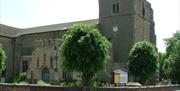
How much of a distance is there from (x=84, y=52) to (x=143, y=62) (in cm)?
2114

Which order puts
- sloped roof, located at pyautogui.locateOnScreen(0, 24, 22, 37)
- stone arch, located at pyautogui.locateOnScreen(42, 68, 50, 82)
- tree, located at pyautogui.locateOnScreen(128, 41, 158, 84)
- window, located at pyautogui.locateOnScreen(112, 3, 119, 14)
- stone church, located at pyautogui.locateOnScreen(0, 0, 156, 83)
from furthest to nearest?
1. sloped roof, located at pyautogui.locateOnScreen(0, 24, 22, 37)
2. window, located at pyautogui.locateOnScreen(112, 3, 119, 14)
3. stone arch, located at pyautogui.locateOnScreen(42, 68, 50, 82)
4. stone church, located at pyautogui.locateOnScreen(0, 0, 156, 83)
5. tree, located at pyautogui.locateOnScreen(128, 41, 158, 84)

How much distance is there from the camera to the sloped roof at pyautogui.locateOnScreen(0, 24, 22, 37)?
80625 millimetres

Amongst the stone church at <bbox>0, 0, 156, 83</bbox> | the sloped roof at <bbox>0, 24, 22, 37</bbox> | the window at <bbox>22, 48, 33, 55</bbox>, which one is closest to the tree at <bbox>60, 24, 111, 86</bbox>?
the stone church at <bbox>0, 0, 156, 83</bbox>

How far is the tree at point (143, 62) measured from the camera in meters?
49.2

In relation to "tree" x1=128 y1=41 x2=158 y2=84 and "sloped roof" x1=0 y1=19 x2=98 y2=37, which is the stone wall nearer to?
"sloped roof" x1=0 y1=19 x2=98 y2=37

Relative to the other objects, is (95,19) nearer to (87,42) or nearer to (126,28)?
(126,28)

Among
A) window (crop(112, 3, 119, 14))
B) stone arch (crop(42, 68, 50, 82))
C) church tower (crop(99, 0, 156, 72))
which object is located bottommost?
stone arch (crop(42, 68, 50, 82))

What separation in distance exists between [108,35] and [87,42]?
3320cm

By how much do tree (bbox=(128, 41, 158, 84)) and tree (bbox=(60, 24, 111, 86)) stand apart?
18.8m

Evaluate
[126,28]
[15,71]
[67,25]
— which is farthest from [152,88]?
[15,71]

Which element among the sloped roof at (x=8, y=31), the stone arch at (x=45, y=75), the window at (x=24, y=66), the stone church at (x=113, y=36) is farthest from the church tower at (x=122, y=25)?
the sloped roof at (x=8, y=31)

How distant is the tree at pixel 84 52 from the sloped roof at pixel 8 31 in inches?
2018

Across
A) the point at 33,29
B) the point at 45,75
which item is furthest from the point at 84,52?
the point at 33,29

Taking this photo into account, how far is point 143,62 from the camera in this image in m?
49.5
